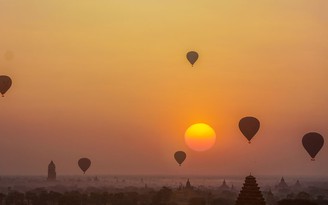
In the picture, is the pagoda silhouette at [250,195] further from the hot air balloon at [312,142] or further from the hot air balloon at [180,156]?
A: the hot air balloon at [180,156]

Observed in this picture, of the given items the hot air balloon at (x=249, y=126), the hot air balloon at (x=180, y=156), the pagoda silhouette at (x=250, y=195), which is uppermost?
the hot air balloon at (x=180, y=156)

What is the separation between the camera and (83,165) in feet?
548

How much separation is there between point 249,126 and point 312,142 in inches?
543

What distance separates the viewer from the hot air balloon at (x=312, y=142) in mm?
98250

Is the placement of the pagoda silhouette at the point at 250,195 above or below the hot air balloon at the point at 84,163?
below

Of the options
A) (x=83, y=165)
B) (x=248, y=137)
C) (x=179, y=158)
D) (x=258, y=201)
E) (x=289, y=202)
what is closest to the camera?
(x=258, y=201)

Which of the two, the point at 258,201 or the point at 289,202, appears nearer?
the point at 258,201

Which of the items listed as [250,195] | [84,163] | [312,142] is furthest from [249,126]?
[84,163]

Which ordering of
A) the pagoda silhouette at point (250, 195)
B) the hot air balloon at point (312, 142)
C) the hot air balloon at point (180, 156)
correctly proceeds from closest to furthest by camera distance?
the pagoda silhouette at point (250, 195) → the hot air balloon at point (312, 142) → the hot air balloon at point (180, 156)

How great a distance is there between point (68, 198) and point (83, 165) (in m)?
26.6

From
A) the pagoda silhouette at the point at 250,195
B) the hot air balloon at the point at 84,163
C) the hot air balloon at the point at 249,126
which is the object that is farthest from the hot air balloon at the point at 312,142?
the hot air balloon at the point at 84,163

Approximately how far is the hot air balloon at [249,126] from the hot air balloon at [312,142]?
11573 millimetres

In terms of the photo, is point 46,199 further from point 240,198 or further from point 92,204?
point 240,198

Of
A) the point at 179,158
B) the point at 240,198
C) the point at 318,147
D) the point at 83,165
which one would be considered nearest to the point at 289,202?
the point at 318,147
